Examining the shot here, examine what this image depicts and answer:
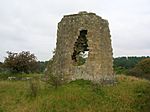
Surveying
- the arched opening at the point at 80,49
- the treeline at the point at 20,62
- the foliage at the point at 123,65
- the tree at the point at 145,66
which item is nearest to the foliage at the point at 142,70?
the tree at the point at 145,66

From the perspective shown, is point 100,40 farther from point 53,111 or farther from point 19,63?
point 19,63

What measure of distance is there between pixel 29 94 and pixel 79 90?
2834 mm

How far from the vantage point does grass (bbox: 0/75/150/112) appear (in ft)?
50.5

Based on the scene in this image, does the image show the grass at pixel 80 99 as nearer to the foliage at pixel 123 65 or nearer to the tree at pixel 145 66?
the tree at pixel 145 66

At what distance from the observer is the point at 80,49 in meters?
19.8

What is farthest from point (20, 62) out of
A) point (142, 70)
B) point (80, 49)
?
point (142, 70)

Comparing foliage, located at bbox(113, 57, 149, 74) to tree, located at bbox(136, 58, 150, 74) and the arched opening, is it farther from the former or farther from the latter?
the arched opening

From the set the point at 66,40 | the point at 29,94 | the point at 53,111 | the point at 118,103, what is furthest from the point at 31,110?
the point at 66,40

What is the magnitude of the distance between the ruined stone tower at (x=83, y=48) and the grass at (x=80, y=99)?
830 millimetres

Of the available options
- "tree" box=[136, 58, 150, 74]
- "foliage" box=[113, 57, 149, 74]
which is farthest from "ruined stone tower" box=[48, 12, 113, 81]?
"foliage" box=[113, 57, 149, 74]

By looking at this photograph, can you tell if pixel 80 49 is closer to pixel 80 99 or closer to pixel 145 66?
pixel 80 99

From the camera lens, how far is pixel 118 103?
15.9m

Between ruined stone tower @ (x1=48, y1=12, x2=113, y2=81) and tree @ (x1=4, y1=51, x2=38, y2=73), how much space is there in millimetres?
6759

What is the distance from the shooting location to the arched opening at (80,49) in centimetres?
1952
